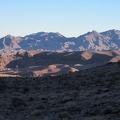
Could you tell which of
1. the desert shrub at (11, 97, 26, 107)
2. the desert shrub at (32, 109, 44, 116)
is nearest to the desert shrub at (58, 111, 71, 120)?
the desert shrub at (32, 109, 44, 116)

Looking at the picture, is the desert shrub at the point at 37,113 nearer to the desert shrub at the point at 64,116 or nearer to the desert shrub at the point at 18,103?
the desert shrub at the point at 64,116

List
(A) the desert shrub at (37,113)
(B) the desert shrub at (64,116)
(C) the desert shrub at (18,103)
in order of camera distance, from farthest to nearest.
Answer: (C) the desert shrub at (18,103), (A) the desert shrub at (37,113), (B) the desert shrub at (64,116)

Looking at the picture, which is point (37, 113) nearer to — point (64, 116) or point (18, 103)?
point (64, 116)

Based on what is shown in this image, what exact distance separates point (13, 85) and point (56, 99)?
1196cm

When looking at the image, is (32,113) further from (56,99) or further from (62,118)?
(56,99)

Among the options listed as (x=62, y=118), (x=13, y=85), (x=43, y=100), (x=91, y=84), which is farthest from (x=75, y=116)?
(x=13, y=85)

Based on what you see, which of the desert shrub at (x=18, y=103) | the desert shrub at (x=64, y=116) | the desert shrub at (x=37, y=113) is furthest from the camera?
the desert shrub at (x=18, y=103)

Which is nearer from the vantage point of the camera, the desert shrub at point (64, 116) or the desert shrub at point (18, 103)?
the desert shrub at point (64, 116)

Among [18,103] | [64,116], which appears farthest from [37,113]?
[18,103]

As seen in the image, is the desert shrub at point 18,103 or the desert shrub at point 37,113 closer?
the desert shrub at point 37,113

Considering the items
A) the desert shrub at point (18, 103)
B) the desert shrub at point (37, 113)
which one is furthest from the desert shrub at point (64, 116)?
the desert shrub at point (18, 103)

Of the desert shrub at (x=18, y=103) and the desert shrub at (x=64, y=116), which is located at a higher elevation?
the desert shrub at (x=64, y=116)

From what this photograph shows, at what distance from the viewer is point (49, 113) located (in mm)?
18641

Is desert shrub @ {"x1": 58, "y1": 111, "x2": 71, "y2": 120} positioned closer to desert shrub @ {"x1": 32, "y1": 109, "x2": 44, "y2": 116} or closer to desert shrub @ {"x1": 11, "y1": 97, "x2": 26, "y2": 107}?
desert shrub @ {"x1": 32, "y1": 109, "x2": 44, "y2": 116}
